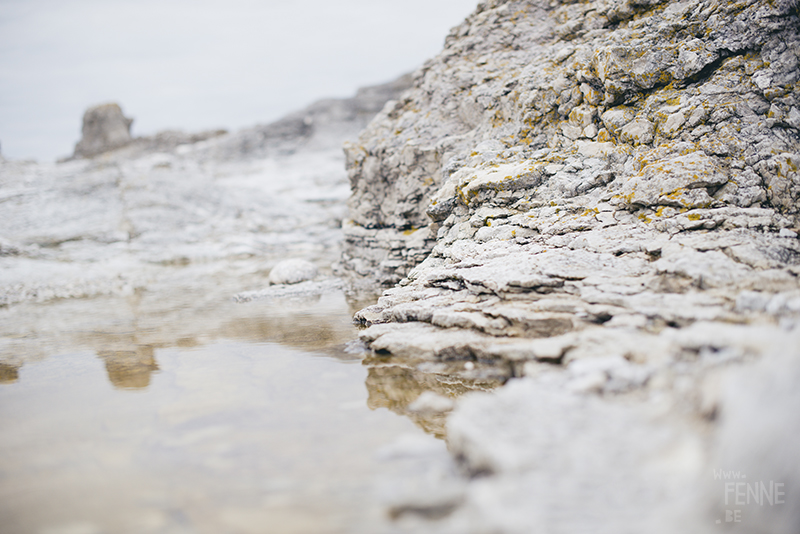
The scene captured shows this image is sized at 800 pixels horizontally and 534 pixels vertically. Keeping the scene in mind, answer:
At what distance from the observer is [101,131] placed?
47.6 metres

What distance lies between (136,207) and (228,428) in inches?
1066

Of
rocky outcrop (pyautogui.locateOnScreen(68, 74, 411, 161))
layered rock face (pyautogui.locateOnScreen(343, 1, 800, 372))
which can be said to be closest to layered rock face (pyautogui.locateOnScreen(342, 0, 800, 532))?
layered rock face (pyautogui.locateOnScreen(343, 1, 800, 372))

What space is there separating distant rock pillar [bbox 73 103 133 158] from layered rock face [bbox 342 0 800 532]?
48.6m

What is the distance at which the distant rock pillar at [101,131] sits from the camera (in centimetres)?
4734

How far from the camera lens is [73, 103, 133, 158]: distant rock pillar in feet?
155

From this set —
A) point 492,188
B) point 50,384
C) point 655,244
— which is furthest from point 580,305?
point 50,384

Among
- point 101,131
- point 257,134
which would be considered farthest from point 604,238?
point 101,131

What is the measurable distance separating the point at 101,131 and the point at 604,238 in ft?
188

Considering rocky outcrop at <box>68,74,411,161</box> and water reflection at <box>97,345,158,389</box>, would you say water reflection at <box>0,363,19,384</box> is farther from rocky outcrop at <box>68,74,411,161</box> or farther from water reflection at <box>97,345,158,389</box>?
rocky outcrop at <box>68,74,411,161</box>

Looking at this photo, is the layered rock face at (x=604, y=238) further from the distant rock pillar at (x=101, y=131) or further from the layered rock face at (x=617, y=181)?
the distant rock pillar at (x=101, y=131)

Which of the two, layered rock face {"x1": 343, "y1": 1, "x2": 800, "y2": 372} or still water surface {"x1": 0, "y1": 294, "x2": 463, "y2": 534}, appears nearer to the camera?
still water surface {"x1": 0, "y1": 294, "x2": 463, "y2": 534}

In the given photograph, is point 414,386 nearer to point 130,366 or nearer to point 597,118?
point 130,366

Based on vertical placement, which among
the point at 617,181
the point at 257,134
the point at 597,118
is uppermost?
the point at 257,134

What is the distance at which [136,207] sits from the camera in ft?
87.5
